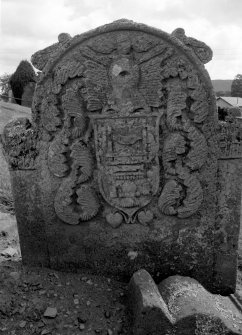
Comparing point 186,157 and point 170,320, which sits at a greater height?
point 186,157

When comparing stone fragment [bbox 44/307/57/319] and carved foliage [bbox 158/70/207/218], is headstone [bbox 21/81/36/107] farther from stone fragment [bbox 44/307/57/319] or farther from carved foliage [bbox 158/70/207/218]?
stone fragment [bbox 44/307/57/319]

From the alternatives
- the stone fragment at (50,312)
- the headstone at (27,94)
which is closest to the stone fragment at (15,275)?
the stone fragment at (50,312)

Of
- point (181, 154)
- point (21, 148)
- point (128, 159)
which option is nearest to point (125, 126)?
point (128, 159)

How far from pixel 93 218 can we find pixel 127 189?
1.42ft

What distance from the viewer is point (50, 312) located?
279 centimetres

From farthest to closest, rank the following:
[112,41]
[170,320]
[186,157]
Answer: [186,157]
[112,41]
[170,320]

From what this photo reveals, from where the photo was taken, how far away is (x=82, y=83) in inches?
114


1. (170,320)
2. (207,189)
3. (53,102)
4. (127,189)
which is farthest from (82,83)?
(170,320)

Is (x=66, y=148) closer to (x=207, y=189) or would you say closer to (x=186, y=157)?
(x=186, y=157)

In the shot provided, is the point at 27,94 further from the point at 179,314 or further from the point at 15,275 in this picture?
the point at 179,314

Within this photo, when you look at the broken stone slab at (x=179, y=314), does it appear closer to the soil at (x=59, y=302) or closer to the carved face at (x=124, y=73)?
the soil at (x=59, y=302)

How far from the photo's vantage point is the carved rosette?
112 inches

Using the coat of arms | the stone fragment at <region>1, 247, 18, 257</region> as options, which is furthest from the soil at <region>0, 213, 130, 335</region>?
the coat of arms

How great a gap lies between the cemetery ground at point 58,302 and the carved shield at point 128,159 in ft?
2.29
